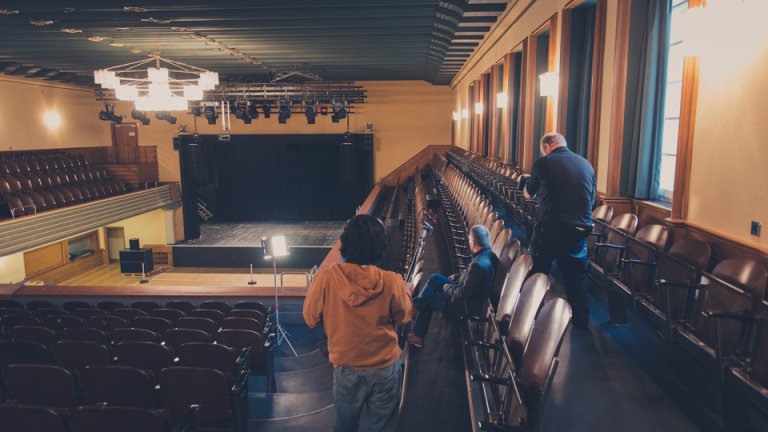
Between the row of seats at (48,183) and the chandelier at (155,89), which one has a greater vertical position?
the chandelier at (155,89)

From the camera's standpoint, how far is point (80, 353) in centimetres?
403

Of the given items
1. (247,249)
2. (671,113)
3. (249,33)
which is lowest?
(247,249)

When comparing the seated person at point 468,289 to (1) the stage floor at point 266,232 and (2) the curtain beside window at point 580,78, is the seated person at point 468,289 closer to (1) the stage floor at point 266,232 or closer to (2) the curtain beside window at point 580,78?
(2) the curtain beside window at point 580,78

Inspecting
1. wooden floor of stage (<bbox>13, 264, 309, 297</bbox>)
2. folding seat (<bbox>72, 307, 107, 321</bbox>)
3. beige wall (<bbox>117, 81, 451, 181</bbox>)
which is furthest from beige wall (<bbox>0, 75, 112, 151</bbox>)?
folding seat (<bbox>72, 307, 107, 321</bbox>)

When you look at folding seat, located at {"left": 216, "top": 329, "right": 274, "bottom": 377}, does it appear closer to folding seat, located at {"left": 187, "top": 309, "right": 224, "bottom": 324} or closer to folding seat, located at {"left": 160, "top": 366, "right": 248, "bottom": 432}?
folding seat, located at {"left": 187, "top": 309, "right": 224, "bottom": 324}

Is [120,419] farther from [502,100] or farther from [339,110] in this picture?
[339,110]

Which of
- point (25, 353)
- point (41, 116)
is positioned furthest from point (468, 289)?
point (41, 116)

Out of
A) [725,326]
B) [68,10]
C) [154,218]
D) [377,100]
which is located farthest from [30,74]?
[725,326]

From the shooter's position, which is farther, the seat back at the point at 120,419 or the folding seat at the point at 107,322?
the folding seat at the point at 107,322

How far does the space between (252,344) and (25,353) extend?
64.9 inches

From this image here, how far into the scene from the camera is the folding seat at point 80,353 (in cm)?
401

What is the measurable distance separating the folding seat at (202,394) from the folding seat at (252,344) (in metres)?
1.00

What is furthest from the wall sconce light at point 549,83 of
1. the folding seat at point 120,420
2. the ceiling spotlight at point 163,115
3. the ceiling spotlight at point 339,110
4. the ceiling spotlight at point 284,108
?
the ceiling spotlight at point 163,115

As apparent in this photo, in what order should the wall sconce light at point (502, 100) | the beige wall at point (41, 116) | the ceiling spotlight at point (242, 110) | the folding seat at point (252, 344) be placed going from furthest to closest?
the ceiling spotlight at point (242, 110)
the beige wall at point (41, 116)
the wall sconce light at point (502, 100)
the folding seat at point (252, 344)
